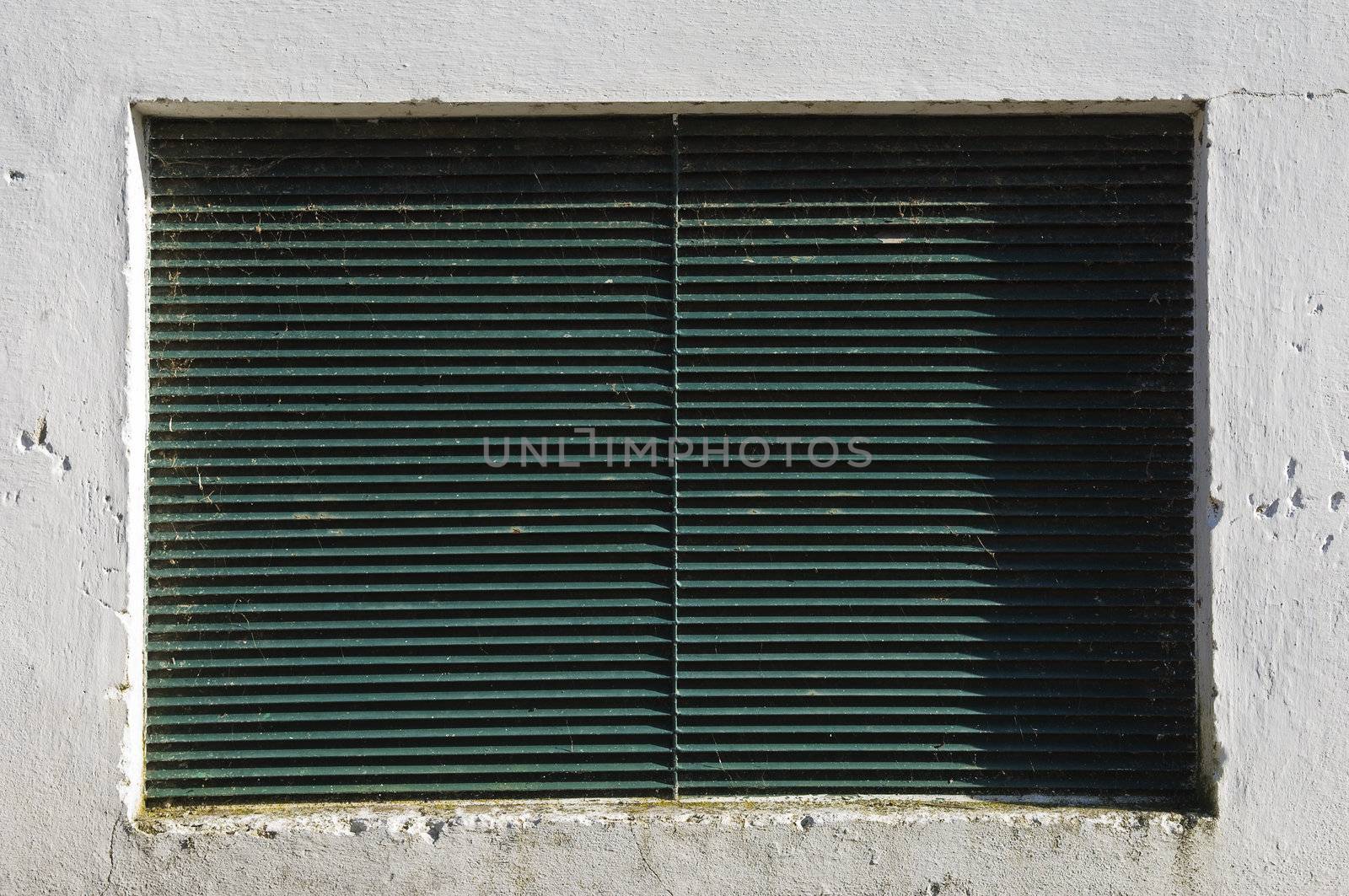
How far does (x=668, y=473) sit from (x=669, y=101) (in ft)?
4.15

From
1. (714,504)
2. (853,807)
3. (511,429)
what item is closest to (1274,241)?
(714,504)

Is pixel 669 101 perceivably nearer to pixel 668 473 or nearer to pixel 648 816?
pixel 668 473

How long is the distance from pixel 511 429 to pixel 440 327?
43 centimetres

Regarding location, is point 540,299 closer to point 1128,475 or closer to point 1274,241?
point 1128,475

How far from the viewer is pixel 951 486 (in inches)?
135

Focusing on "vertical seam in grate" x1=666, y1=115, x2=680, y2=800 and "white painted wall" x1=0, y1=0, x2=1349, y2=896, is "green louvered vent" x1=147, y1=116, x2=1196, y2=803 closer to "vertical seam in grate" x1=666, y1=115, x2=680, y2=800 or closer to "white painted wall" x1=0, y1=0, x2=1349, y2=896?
"vertical seam in grate" x1=666, y1=115, x2=680, y2=800

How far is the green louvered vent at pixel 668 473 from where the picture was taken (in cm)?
341

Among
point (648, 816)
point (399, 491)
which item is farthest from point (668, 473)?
point (648, 816)

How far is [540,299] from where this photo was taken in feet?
11.3

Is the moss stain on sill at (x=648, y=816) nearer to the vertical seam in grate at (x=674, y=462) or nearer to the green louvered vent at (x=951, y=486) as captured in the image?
the green louvered vent at (x=951, y=486)

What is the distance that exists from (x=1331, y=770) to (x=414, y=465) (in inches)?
128

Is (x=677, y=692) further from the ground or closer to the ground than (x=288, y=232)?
closer to the ground

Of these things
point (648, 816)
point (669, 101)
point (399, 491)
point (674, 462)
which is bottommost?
point (648, 816)

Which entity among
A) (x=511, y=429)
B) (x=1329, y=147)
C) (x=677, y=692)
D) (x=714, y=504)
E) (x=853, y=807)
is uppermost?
(x=1329, y=147)
